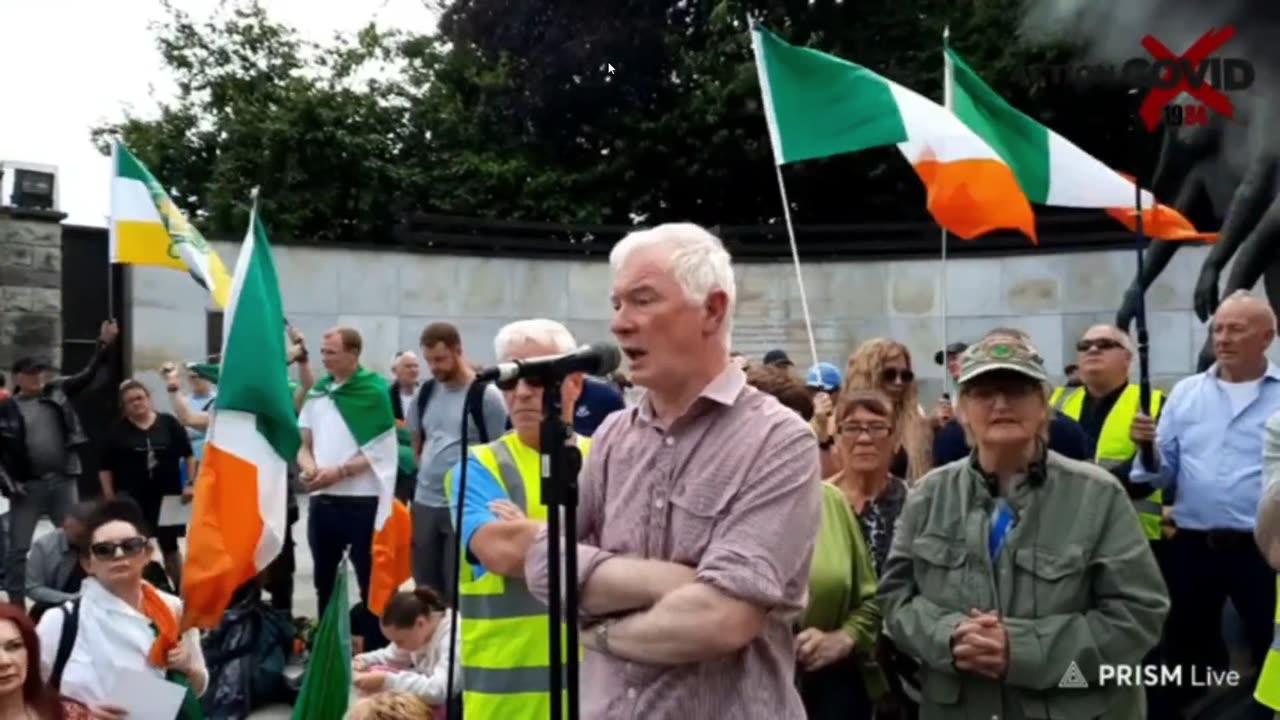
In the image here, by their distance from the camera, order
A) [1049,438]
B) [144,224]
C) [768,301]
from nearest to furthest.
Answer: [1049,438] → [144,224] → [768,301]

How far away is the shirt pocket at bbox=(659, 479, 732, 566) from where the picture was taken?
2.52 metres

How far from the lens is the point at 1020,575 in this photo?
11.4 feet

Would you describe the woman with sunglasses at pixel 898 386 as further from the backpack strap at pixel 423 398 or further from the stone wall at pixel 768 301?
the stone wall at pixel 768 301

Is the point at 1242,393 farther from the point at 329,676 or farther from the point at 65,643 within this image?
the point at 65,643

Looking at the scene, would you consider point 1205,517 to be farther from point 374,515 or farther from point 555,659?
point 374,515

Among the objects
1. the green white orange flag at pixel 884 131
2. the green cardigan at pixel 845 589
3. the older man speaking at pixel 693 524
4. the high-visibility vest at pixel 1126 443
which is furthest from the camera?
the green white orange flag at pixel 884 131

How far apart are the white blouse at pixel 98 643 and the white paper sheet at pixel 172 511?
485 cm

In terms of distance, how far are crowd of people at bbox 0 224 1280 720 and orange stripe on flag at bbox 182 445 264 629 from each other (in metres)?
0.18

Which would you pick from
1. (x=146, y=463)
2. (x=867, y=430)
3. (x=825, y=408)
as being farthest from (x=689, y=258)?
(x=146, y=463)

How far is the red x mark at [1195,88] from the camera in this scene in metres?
15.6

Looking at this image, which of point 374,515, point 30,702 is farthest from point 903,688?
point 374,515

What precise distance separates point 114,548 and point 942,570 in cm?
288

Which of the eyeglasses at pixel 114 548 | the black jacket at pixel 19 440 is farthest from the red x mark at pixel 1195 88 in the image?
the eyeglasses at pixel 114 548

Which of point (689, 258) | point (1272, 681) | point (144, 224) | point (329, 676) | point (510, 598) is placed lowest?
point (329, 676)
